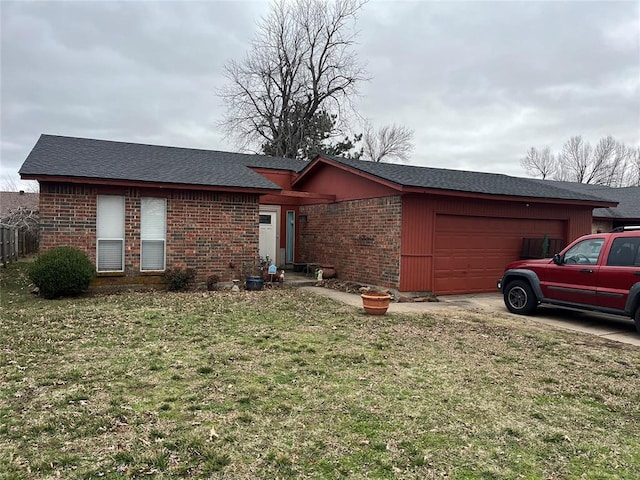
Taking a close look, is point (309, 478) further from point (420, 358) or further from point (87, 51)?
point (87, 51)

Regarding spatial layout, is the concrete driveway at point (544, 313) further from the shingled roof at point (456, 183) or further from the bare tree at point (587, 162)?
the bare tree at point (587, 162)

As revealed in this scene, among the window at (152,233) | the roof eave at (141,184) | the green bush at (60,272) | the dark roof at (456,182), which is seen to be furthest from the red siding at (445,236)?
the green bush at (60,272)

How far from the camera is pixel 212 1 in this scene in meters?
14.0

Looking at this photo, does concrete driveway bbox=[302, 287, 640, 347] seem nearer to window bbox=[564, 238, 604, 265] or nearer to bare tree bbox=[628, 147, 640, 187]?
window bbox=[564, 238, 604, 265]

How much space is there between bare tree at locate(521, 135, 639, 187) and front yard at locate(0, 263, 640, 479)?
44996mm

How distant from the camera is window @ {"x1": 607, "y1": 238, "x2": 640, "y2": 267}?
755 cm

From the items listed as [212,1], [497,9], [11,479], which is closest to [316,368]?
[11,479]

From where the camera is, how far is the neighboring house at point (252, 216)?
10633mm

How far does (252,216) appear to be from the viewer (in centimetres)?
1234

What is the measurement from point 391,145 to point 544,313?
34.5 m

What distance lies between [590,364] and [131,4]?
551 inches

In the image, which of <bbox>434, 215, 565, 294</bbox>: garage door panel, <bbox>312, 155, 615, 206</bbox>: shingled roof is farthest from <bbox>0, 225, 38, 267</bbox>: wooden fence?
<bbox>434, 215, 565, 294</bbox>: garage door panel

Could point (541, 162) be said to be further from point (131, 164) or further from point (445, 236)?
point (131, 164)

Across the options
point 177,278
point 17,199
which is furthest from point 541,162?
point 17,199
